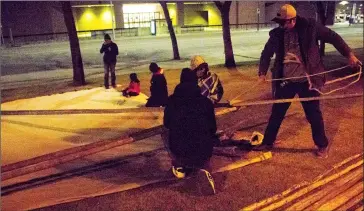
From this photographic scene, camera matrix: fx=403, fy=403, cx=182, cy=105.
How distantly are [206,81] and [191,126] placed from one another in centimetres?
160

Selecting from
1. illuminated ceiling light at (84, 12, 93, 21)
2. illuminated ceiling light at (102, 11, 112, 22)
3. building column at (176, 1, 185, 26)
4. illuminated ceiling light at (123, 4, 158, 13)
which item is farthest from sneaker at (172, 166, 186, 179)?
building column at (176, 1, 185, 26)

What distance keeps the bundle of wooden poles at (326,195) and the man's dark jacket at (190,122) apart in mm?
721

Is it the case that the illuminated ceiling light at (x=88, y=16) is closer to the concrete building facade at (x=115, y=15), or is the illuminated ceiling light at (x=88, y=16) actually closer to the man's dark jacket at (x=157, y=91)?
the concrete building facade at (x=115, y=15)

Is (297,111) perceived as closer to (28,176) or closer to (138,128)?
(138,128)

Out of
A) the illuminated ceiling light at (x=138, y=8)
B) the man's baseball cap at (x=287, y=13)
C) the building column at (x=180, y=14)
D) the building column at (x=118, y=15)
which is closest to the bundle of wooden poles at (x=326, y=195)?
the man's baseball cap at (x=287, y=13)

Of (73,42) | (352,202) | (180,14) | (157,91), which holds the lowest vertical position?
(352,202)

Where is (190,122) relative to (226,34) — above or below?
below

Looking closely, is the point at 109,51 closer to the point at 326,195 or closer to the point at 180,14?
the point at 326,195

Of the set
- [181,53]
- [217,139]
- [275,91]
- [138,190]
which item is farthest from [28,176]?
[181,53]

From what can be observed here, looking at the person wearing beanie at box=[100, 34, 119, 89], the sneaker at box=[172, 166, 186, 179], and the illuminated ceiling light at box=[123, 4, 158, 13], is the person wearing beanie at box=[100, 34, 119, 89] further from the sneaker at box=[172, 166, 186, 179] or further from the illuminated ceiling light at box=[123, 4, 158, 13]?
the illuminated ceiling light at box=[123, 4, 158, 13]

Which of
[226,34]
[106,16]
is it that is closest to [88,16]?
[106,16]

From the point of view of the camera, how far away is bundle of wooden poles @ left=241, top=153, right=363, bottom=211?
3526 mm

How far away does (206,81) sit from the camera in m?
Result: 5.23

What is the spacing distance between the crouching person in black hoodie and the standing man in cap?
1.01m
